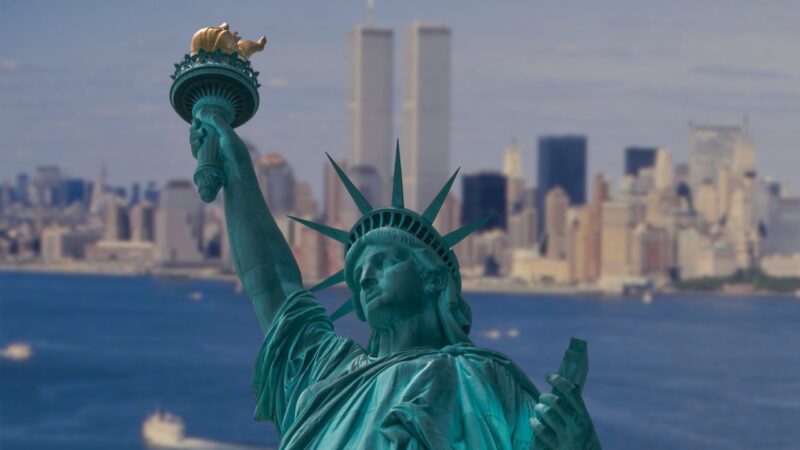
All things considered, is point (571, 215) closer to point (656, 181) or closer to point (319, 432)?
point (656, 181)

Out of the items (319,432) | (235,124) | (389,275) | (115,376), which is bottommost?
(115,376)

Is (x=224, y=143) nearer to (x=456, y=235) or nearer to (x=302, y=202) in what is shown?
(x=456, y=235)

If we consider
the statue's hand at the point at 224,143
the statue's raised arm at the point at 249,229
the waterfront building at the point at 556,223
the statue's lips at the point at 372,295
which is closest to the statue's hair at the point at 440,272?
the statue's lips at the point at 372,295

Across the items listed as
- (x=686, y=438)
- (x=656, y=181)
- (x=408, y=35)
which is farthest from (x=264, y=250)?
(x=408, y=35)

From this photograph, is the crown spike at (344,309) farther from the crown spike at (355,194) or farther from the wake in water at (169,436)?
the wake in water at (169,436)

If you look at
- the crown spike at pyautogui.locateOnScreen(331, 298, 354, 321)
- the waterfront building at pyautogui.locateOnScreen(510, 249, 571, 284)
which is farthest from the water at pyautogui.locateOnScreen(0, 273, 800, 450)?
the crown spike at pyautogui.locateOnScreen(331, 298, 354, 321)

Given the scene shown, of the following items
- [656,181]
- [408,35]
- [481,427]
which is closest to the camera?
[481,427]
